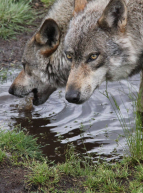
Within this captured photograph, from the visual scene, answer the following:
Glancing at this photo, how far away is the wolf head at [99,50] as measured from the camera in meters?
3.93

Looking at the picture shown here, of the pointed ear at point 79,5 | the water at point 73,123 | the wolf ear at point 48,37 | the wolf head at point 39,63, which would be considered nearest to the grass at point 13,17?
the water at point 73,123

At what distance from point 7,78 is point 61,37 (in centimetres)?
Answer: 227

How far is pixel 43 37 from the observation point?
4.84m

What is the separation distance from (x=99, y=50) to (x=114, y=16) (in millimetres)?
434

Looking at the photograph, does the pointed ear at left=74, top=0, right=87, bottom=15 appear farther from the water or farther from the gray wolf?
the water

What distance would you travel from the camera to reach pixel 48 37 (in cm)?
484

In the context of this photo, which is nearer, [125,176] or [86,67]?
[125,176]

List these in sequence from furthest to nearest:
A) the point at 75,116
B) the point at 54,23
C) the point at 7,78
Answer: the point at 7,78, the point at 75,116, the point at 54,23

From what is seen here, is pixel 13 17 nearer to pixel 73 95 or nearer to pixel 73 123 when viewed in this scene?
pixel 73 123

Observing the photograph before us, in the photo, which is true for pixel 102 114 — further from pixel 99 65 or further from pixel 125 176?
pixel 125 176

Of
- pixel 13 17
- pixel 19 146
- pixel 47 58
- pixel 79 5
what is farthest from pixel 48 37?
pixel 13 17

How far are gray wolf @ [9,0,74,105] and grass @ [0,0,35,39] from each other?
297cm

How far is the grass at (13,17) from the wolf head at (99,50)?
4.17 metres

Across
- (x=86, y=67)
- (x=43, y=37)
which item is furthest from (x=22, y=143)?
(x=43, y=37)
